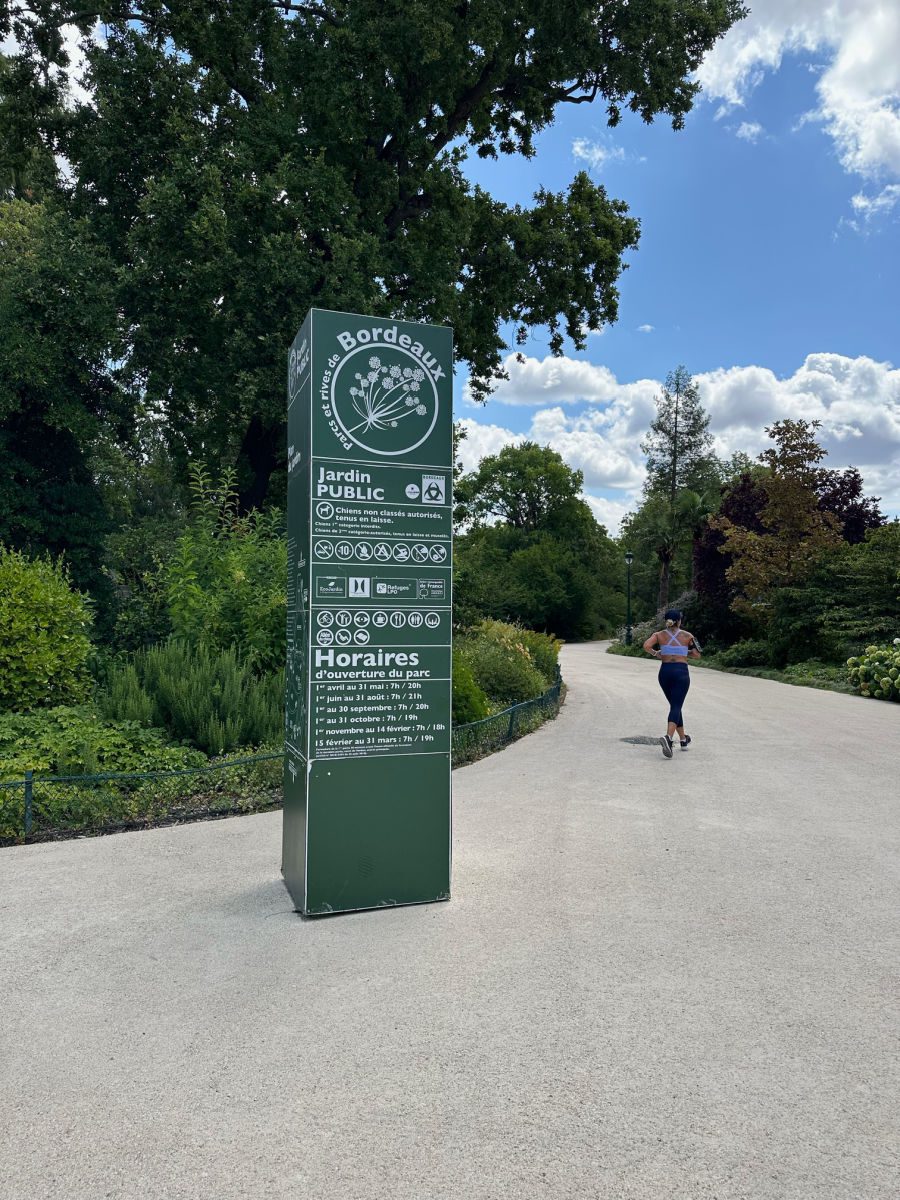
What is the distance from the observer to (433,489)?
16.2 ft

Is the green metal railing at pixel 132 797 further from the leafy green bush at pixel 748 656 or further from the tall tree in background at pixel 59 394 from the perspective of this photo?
the leafy green bush at pixel 748 656

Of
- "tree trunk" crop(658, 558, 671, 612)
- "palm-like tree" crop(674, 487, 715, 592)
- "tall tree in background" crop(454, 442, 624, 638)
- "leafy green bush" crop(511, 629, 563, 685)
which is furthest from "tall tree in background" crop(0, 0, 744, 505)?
"tall tree in background" crop(454, 442, 624, 638)

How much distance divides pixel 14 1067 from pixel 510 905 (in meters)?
2.72

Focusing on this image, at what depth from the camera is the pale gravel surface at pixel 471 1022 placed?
8.42 ft

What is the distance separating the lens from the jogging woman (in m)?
10.2

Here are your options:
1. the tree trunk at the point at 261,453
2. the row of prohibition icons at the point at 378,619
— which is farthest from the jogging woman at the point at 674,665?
the tree trunk at the point at 261,453

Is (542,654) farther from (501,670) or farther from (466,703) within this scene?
(466,703)

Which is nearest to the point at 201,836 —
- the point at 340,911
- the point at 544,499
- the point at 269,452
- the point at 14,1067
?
the point at 340,911

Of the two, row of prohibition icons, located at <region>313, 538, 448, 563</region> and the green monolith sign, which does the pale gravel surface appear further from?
row of prohibition icons, located at <region>313, 538, 448, 563</region>

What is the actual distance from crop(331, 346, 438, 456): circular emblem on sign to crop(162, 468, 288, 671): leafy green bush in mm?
4812

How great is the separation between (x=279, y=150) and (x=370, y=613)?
1386cm

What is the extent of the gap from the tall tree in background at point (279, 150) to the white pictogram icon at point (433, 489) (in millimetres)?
10609

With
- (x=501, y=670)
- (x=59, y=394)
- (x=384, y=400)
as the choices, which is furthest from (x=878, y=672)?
(x=59, y=394)

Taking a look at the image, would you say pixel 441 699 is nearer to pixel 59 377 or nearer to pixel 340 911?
pixel 340 911
